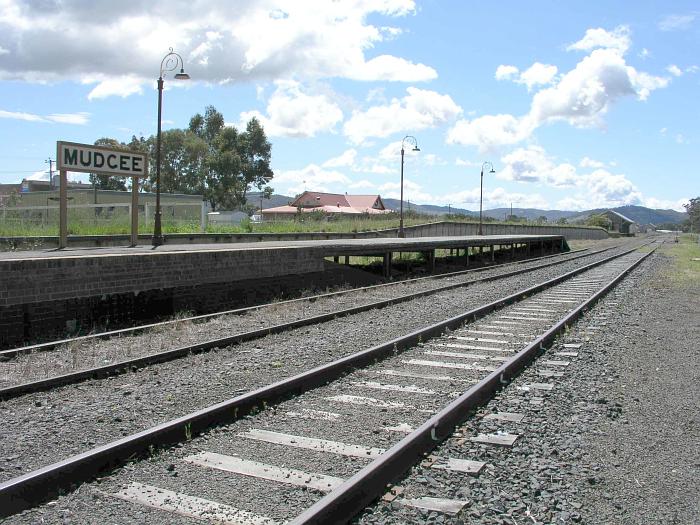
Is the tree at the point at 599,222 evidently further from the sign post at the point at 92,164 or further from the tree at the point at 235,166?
the sign post at the point at 92,164

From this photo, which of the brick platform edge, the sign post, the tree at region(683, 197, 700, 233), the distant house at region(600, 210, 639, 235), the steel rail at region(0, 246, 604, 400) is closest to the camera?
the steel rail at region(0, 246, 604, 400)

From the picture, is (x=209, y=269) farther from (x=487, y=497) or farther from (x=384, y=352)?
(x=487, y=497)

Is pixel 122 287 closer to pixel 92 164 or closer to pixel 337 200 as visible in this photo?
pixel 92 164

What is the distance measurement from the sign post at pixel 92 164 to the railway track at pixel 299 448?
455 inches

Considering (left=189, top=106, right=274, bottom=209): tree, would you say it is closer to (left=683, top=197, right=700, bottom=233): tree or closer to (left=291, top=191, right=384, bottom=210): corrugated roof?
(left=291, top=191, right=384, bottom=210): corrugated roof

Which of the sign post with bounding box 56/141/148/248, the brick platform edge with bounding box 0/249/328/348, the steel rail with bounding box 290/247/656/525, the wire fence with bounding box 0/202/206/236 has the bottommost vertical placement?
the steel rail with bounding box 290/247/656/525

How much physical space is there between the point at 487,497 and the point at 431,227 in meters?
52.7

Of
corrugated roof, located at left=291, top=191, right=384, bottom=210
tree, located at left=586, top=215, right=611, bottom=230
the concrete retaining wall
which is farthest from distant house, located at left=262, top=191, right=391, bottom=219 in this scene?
tree, located at left=586, top=215, right=611, bottom=230

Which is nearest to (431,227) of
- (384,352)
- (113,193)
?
(113,193)

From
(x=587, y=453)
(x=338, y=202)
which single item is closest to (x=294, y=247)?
(x=587, y=453)

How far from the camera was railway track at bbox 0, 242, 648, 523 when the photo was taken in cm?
407

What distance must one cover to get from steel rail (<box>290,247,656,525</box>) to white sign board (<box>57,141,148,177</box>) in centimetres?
1352

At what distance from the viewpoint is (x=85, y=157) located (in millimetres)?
17203

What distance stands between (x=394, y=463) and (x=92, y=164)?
50.4ft
